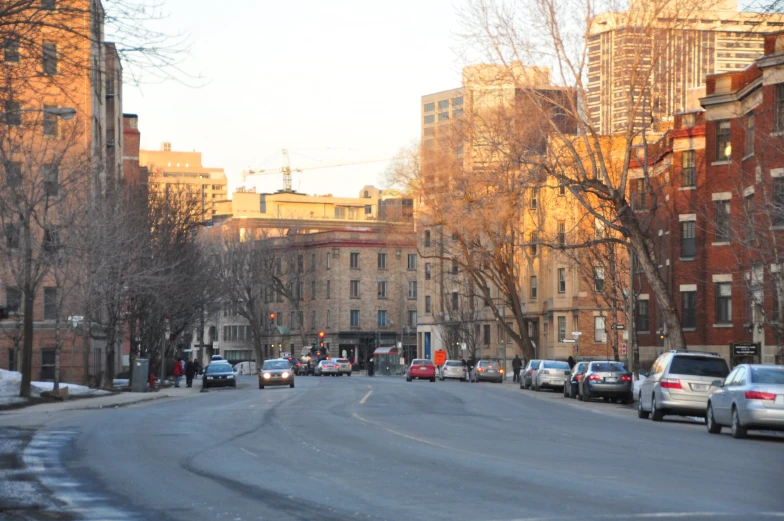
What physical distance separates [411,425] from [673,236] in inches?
1339

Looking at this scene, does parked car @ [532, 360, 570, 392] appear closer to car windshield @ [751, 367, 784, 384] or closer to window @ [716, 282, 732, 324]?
window @ [716, 282, 732, 324]

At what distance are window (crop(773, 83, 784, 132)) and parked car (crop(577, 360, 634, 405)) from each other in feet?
33.8

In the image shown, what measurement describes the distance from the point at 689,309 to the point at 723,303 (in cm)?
355

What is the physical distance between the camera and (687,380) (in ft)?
98.3

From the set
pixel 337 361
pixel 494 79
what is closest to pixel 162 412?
pixel 494 79

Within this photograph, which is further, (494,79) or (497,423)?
(494,79)

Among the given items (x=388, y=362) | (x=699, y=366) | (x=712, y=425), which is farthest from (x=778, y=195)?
(x=388, y=362)

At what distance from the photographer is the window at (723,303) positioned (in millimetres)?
52406

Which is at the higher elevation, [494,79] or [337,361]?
[494,79]

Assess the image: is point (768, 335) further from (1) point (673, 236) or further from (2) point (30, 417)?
(2) point (30, 417)

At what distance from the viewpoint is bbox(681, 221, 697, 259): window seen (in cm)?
5625

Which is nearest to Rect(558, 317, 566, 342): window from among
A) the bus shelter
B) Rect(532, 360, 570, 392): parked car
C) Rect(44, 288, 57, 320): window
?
the bus shelter

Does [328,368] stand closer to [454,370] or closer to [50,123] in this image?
[454,370]

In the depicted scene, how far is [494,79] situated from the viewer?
4178 cm
